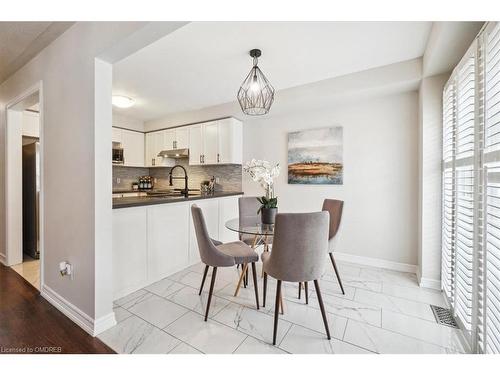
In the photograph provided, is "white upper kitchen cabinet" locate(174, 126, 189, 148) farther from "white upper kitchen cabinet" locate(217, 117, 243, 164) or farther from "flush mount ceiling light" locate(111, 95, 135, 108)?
"flush mount ceiling light" locate(111, 95, 135, 108)

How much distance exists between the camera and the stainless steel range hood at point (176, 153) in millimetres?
4353

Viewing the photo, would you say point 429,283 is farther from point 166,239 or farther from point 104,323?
point 104,323

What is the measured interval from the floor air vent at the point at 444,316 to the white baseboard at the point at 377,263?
85 centimetres

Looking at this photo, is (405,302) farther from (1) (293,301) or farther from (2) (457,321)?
(1) (293,301)

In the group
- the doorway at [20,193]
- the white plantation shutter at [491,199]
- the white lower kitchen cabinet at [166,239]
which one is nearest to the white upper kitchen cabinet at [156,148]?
the doorway at [20,193]

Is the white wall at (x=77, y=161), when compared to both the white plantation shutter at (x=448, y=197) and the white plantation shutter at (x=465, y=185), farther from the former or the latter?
the white plantation shutter at (x=448, y=197)

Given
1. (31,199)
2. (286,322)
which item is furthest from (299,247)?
(31,199)

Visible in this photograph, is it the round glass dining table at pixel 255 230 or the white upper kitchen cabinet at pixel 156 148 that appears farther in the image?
the white upper kitchen cabinet at pixel 156 148

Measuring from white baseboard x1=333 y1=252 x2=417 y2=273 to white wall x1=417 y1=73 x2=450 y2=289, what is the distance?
431 millimetres

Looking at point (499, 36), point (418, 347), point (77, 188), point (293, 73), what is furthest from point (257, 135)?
point (418, 347)

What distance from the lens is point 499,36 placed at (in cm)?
114
